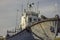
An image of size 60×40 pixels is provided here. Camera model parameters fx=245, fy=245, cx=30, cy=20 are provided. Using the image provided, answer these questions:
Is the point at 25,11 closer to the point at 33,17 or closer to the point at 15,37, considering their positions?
the point at 33,17

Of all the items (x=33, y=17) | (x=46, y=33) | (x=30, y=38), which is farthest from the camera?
(x=33, y=17)

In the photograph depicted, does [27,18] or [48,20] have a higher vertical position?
[48,20]

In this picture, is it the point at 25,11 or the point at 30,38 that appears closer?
the point at 30,38

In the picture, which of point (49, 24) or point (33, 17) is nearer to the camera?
point (49, 24)

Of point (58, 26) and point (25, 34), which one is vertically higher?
point (58, 26)

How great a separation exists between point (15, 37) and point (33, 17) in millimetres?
18413

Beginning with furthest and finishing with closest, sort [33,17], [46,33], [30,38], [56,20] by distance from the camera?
[33,17]
[30,38]
[46,33]
[56,20]

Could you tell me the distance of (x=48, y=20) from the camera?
670 inches

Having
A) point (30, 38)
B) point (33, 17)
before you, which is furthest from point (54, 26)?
point (33, 17)

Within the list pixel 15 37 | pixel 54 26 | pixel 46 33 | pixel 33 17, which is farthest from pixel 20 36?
pixel 33 17

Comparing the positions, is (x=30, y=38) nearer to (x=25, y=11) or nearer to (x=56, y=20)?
(x=56, y=20)

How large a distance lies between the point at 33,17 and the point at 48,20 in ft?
71.3

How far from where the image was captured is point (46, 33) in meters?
18.2

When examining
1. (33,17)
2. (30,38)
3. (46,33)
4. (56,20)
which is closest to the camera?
(56,20)
